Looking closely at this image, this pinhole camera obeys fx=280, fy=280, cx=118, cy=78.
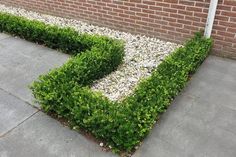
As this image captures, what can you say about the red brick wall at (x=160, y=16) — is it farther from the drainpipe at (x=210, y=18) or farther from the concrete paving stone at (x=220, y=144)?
the concrete paving stone at (x=220, y=144)

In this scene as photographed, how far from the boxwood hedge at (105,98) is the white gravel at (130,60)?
0.17 metres

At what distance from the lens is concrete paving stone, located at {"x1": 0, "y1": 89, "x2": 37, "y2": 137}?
329 centimetres

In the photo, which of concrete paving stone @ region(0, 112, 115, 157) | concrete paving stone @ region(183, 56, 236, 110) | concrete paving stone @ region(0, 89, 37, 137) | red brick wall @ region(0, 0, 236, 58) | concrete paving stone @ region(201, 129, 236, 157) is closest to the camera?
concrete paving stone @ region(201, 129, 236, 157)

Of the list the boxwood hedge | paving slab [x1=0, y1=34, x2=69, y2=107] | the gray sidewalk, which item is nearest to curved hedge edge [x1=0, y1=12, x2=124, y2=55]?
the boxwood hedge

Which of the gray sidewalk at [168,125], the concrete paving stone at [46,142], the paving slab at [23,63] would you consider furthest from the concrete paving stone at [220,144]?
the paving slab at [23,63]

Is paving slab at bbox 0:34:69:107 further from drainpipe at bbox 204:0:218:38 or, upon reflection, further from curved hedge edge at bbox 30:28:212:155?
drainpipe at bbox 204:0:218:38

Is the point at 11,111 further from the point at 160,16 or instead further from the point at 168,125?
the point at 160,16

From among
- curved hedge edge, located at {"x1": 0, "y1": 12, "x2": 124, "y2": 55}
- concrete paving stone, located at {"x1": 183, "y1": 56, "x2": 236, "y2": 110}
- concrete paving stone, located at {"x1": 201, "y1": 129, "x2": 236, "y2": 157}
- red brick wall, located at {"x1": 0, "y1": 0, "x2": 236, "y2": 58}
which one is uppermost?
red brick wall, located at {"x1": 0, "y1": 0, "x2": 236, "y2": 58}

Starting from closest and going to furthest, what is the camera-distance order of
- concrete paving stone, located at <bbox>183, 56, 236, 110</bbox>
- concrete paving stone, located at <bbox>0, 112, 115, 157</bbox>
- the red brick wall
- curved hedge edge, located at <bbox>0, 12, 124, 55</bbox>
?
concrete paving stone, located at <bbox>0, 112, 115, 157</bbox>, concrete paving stone, located at <bbox>183, 56, 236, 110</bbox>, the red brick wall, curved hedge edge, located at <bbox>0, 12, 124, 55</bbox>

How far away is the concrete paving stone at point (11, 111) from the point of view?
3290mm

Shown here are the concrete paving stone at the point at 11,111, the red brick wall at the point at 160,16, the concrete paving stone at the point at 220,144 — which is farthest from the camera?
the red brick wall at the point at 160,16

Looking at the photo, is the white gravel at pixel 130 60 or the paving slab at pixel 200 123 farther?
the white gravel at pixel 130 60

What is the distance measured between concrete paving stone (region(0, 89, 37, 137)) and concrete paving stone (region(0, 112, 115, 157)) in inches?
4.4

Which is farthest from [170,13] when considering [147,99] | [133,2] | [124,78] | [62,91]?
[62,91]
